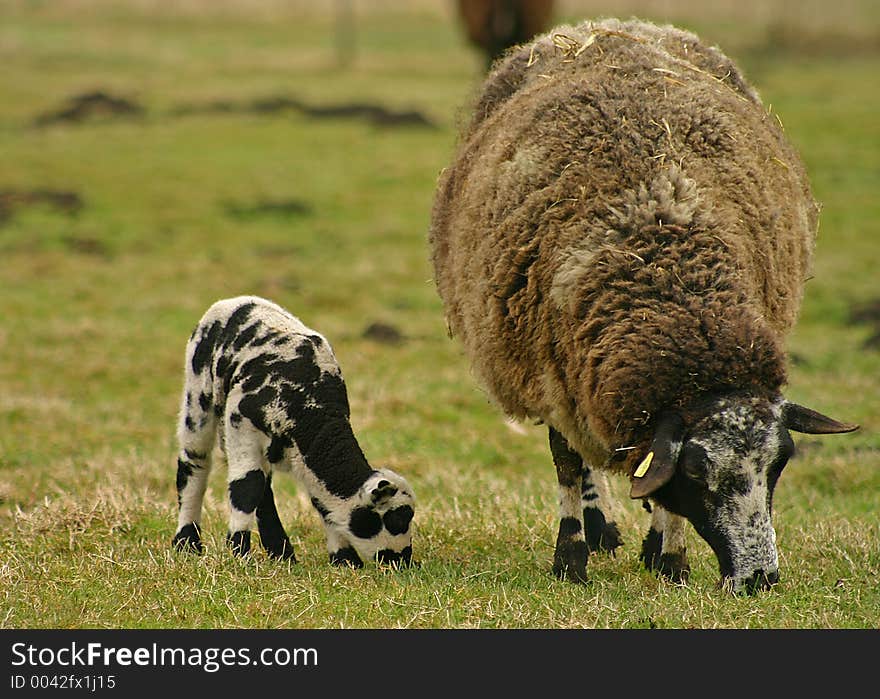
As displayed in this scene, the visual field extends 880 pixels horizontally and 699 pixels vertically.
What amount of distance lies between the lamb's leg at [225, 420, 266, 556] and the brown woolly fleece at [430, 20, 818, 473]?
1.43m

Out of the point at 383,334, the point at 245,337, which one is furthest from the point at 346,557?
the point at 383,334

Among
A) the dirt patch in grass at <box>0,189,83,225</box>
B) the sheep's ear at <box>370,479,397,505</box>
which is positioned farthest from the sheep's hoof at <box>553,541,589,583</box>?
the dirt patch in grass at <box>0,189,83,225</box>

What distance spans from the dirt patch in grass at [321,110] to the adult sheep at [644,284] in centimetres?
2076

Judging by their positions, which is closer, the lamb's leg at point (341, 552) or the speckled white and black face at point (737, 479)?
the speckled white and black face at point (737, 479)

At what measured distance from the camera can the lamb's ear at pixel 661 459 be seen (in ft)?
17.0

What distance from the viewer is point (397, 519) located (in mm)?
6531

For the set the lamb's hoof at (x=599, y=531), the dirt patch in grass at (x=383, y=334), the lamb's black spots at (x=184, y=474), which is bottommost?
the dirt patch in grass at (x=383, y=334)

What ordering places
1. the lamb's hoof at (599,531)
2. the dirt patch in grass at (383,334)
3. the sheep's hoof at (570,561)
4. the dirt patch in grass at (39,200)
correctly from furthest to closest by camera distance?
the dirt patch in grass at (39,200) < the dirt patch in grass at (383,334) < the lamb's hoof at (599,531) < the sheep's hoof at (570,561)

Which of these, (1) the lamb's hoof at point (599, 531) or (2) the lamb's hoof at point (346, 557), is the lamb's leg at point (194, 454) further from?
(1) the lamb's hoof at point (599, 531)

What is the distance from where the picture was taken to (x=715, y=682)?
4.87 m

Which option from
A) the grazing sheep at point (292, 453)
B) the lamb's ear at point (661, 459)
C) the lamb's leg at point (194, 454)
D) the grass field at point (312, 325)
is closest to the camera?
the lamb's ear at point (661, 459)

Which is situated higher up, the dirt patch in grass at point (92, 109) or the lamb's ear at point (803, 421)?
the lamb's ear at point (803, 421)

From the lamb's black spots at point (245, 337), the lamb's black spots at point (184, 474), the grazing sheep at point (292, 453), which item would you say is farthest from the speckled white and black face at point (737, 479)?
the lamb's black spots at point (184, 474)

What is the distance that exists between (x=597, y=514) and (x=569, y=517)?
93cm
